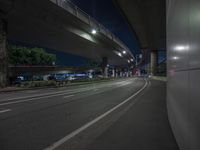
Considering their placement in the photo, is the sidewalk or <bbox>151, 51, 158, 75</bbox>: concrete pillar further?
<bbox>151, 51, 158, 75</bbox>: concrete pillar

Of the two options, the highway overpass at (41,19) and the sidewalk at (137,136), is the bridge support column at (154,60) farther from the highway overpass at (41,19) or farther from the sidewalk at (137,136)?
the sidewalk at (137,136)

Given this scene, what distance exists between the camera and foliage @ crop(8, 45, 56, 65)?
61438mm

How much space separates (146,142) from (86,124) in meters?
2.59

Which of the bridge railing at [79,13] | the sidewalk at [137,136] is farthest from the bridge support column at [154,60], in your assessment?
the sidewalk at [137,136]

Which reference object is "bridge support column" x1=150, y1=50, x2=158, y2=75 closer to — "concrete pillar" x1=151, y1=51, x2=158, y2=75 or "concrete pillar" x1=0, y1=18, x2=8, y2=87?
"concrete pillar" x1=151, y1=51, x2=158, y2=75

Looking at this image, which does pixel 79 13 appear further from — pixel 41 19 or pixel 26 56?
pixel 26 56

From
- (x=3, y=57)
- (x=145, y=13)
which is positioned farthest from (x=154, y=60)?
(x=3, y=57)

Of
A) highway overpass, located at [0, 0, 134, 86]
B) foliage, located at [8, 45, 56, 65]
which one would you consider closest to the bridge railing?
highway overpass, located at [0, 0, 134, 86]

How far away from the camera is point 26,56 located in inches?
2571

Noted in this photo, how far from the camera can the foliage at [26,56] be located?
61.4 m

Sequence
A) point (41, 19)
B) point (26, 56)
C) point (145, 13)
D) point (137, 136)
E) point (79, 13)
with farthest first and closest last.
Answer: point (26, 56) → point (145, 13) → point (79, 13) → point (41, 19) → point (137, 136)

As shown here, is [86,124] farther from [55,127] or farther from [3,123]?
[3,123]

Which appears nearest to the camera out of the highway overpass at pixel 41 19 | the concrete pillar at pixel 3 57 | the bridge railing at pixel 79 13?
the highway overpass at pixel 41 19

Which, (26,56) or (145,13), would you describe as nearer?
(145,13)
